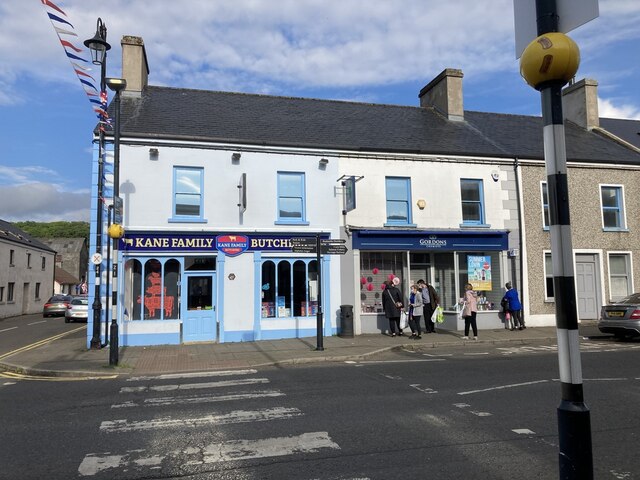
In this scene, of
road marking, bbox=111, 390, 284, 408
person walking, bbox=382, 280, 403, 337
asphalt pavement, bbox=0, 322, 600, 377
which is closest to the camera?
road marking, bbox=111, 390, 284, 408

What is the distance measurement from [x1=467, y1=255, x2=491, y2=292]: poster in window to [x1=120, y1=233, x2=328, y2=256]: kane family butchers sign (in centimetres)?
666

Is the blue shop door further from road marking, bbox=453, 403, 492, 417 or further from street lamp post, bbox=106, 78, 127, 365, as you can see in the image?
road marking, bbox=453, 403, 492, 417

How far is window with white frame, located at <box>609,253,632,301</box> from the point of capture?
19734 mm

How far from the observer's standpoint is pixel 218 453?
5.36 m

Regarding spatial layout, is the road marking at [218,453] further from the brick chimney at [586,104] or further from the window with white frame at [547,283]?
the brick chimney at [586,104]

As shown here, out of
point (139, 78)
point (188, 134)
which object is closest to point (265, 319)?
point (188, 134)

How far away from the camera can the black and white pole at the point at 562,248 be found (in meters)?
2.90

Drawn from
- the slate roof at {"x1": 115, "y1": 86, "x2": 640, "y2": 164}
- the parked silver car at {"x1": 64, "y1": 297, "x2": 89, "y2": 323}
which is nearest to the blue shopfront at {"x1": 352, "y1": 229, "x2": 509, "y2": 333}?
the slate roof at {"x1": 115, "y1": 86, "x2": 640, "y2": 164}

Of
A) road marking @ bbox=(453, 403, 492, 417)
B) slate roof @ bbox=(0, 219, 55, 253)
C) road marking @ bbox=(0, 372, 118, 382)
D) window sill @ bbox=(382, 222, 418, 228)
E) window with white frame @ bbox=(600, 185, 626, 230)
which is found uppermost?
slate roof @ bbox=(0, 219, 55, 253)

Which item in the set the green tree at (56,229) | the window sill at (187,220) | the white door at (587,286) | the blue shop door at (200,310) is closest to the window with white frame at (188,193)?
the window sill at (187,220)

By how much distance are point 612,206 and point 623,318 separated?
22.9ft

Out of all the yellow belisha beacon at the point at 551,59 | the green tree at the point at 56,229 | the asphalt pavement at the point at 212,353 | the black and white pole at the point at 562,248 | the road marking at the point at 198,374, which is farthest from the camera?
the green tree at the point at 56,229

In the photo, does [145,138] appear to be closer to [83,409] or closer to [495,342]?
[83,409]

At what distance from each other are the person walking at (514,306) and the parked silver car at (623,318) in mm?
2726
